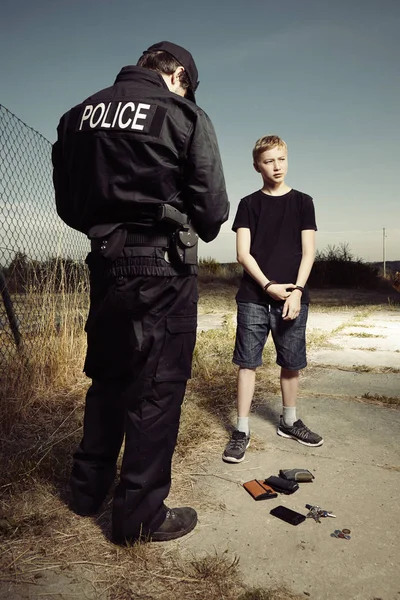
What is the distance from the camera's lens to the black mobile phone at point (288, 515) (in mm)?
2064

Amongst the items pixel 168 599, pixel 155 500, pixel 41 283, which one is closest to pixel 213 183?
pixel 155 500

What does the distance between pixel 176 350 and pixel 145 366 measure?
134mm

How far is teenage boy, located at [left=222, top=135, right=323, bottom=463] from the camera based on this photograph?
276 centimetres

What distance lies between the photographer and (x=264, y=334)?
2.81 metres

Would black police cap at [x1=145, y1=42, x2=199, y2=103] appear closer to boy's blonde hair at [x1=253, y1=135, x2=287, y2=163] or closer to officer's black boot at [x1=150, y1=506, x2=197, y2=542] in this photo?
boy's blonde hair at [x1=253, y1=135, x2=287, y2=163]

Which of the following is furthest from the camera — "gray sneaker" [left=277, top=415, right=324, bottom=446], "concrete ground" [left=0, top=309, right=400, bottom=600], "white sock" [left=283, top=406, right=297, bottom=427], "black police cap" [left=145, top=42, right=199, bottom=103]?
"white sock" [left=283, top=406, right=297, bottom=427]

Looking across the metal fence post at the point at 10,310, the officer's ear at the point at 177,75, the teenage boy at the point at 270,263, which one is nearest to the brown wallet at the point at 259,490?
the teenage boy at the point at 270,263

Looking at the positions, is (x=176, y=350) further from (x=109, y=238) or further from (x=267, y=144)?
(x=267, y=144)

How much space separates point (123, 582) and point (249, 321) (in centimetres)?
150

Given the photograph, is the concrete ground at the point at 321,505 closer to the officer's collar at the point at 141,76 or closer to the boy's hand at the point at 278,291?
the boy's hand at the point at 278,291

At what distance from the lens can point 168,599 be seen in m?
1.59

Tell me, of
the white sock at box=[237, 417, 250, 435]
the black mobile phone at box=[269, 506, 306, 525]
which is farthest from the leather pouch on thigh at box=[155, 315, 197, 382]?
the white sock at box=[237, 417, 250, 435]

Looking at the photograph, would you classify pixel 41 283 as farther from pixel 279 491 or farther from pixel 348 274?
pixel 348 274

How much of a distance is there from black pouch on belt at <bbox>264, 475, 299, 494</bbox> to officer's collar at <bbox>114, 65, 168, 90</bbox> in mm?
1868
